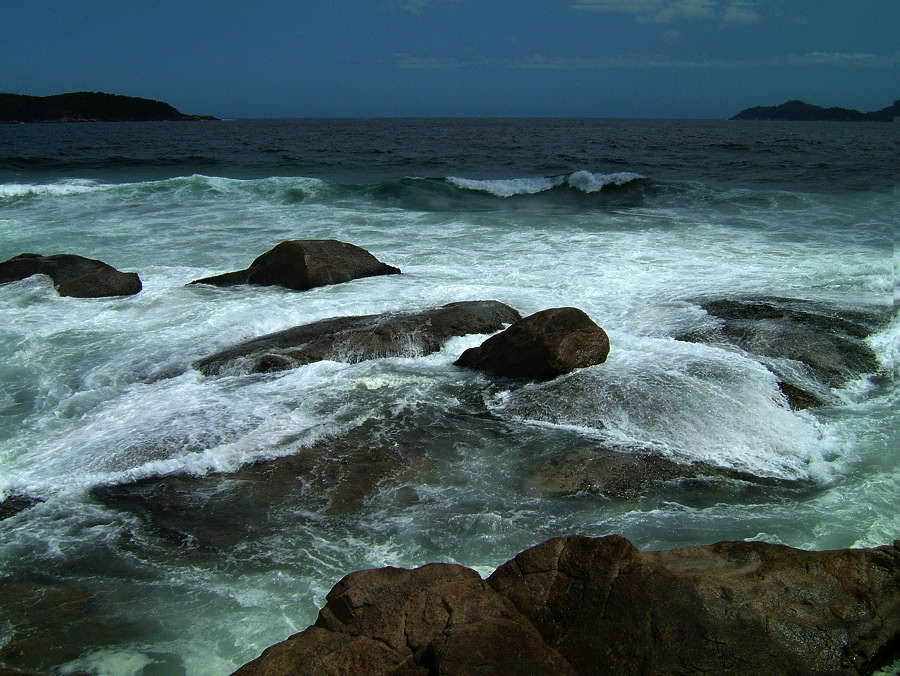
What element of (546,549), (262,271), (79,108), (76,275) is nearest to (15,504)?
(546,549)

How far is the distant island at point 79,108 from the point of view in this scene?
80250 millimetres

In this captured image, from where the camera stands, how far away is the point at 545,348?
579 cm

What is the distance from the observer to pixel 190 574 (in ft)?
11.7

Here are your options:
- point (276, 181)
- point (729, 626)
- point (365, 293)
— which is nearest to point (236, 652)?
point (729, 626)

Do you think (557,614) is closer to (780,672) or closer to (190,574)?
(780,672)

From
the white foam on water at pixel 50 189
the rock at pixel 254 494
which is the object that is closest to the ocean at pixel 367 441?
the rock at pixel 254 494

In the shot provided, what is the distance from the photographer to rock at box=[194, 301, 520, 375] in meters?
6.23

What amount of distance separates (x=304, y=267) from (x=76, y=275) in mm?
3148

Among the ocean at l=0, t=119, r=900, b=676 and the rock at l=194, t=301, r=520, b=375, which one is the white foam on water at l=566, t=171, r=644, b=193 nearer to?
the ocean at l=0, t=119, r=900, b=676

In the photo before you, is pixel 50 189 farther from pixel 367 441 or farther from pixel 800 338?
pixel 800 338

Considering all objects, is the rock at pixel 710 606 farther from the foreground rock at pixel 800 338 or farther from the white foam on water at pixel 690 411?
the foreground rock at pixel 800 338

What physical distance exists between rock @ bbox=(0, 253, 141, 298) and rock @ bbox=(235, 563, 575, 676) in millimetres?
7488

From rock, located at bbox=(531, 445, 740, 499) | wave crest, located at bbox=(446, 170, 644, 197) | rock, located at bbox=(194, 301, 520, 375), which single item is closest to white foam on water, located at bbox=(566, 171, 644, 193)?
wave crest, located at bbox=(446, 170, 644, 197)

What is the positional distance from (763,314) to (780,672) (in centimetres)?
550
